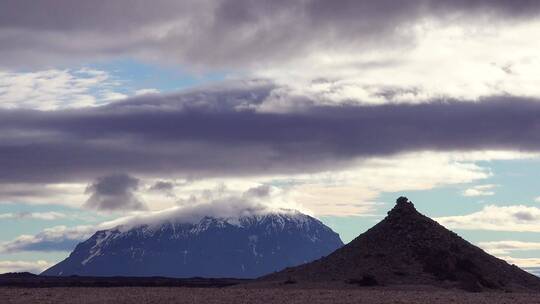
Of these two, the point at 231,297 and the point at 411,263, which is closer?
the point at 231,297

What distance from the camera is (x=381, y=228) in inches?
6373

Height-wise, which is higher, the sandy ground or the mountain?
the mountain

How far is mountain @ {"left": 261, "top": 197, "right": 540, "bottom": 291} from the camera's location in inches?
5586

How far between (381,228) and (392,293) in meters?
43.9

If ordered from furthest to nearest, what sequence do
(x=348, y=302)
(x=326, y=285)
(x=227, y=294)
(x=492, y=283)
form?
(x=492, y=283) < (x=326, y=285) < (x=227, y=294) < (x=348, y=302)

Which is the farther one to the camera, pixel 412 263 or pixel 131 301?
pixel 412 263

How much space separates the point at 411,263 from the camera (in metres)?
148

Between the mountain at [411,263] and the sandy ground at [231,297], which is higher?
the mountain at [411,263]

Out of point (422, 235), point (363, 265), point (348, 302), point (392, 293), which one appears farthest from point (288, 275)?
point (348, 302)

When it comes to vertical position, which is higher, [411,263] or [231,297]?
[411,263]

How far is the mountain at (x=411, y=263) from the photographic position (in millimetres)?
141875

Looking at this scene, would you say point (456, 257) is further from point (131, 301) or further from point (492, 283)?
point (131, 301)

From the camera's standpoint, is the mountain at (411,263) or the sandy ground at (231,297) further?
the mountain at (411,263)

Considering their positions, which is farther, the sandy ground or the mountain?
the mountain
